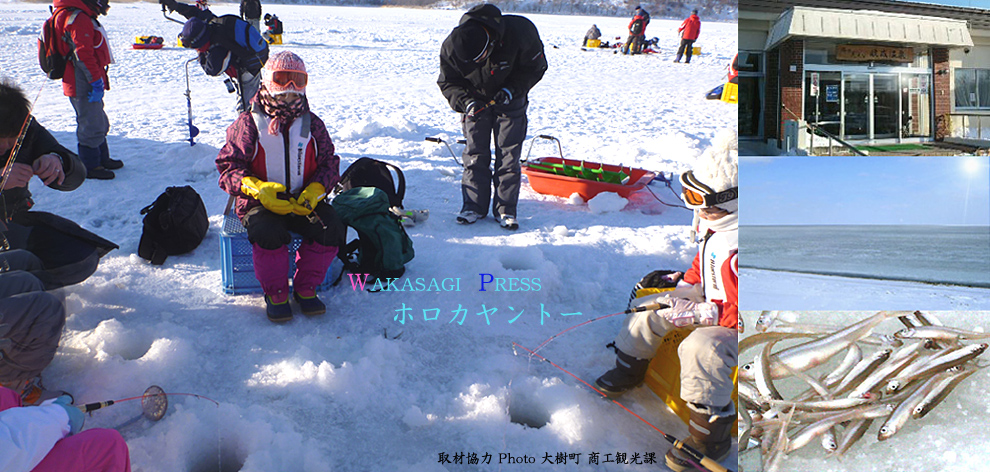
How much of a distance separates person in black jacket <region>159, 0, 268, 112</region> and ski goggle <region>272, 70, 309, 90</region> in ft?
2.14

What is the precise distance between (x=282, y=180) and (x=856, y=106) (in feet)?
5.97

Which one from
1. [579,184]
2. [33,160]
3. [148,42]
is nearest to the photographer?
[33,160]

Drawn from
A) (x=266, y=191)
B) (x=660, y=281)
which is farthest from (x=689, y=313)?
(x=266, y=191)

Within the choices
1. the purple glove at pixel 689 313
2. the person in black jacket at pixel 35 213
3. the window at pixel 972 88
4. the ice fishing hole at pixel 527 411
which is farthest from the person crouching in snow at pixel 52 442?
the window at pixel 972 88

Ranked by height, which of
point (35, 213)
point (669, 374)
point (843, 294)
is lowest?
point (669, 374)

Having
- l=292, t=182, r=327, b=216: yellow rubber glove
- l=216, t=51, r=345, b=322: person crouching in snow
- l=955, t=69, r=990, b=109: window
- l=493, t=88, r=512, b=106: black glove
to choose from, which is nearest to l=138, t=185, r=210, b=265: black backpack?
l=216, t=51, r=345, b=322: person crouching in snow

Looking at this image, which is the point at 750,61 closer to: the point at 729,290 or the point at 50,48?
the point at 729,290

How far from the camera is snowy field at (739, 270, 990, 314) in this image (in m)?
1.27

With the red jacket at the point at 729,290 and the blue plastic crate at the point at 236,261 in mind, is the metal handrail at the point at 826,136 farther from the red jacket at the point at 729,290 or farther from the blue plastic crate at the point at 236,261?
the blue plastic crate at the point at 236,261

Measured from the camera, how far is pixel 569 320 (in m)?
2.18

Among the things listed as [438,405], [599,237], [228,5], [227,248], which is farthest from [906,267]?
[228,5]

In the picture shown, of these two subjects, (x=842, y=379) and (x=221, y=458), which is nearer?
(x=842, y=379)

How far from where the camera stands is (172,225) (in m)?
2.39

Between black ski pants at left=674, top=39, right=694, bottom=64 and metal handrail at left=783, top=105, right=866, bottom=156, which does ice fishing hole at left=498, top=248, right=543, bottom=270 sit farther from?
metal handrail at left=783, top=105, right=866, bottom=156
